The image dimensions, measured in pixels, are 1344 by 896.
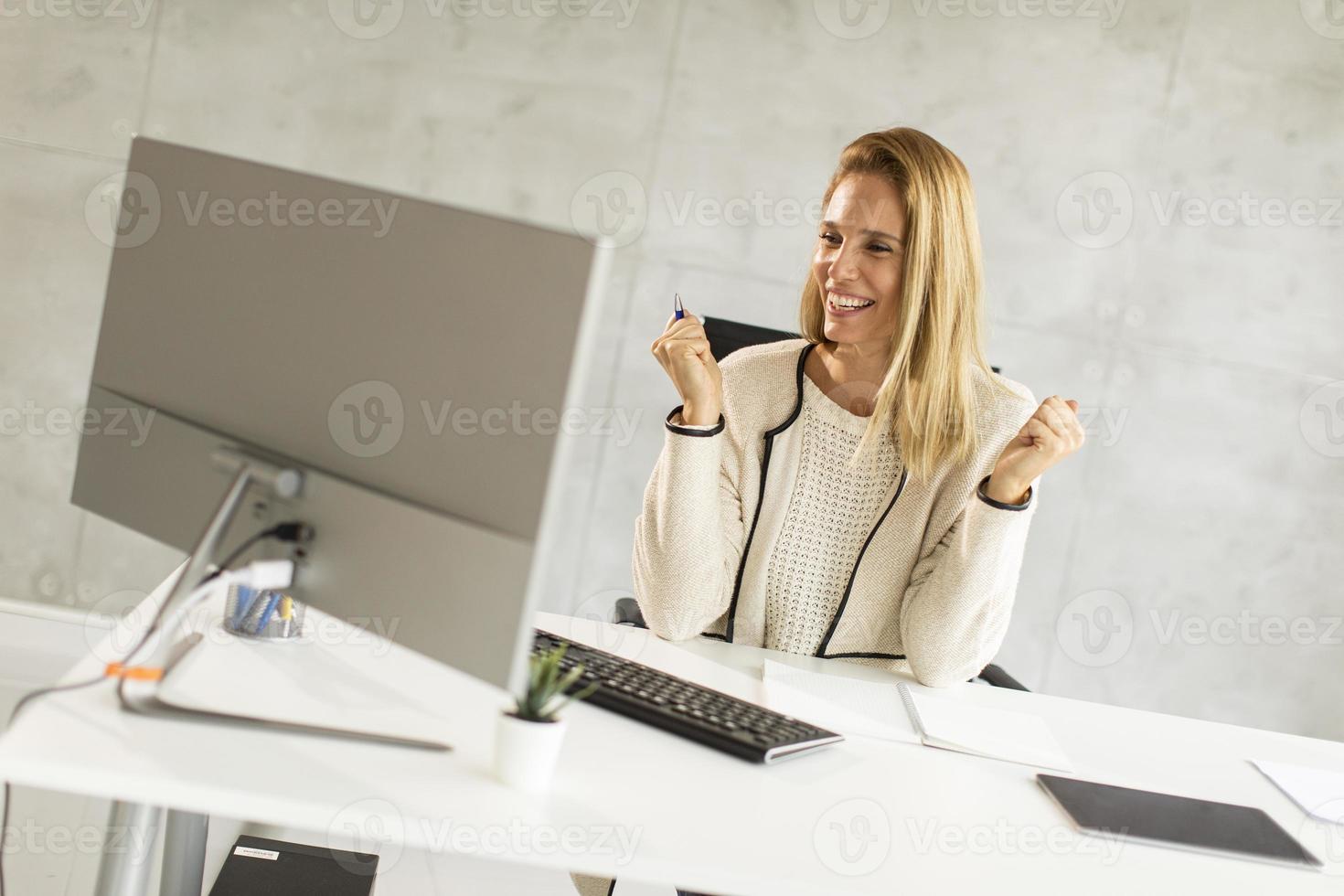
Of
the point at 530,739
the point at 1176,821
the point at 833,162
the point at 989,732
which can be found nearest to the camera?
the point at 530,739

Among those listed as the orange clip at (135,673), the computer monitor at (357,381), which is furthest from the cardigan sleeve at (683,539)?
the orange clip at (135,673)

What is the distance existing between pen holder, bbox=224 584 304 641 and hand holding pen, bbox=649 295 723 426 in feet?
2.17

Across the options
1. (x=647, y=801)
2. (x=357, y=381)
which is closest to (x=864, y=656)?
(x=647, y=801)

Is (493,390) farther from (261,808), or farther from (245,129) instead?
(245,129)

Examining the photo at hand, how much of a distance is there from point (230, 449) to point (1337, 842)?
1.28m

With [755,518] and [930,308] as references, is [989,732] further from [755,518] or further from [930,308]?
[930,308]

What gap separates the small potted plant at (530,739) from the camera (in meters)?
1.00

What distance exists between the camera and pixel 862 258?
1.88 meters

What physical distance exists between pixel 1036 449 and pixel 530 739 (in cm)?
90

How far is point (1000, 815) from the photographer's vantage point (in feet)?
3.83

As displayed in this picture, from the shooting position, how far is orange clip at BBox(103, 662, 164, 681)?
1047 millimetres

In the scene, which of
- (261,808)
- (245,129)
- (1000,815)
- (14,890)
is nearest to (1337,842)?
(1000,815)

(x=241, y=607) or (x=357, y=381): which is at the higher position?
(x=357, y=381)

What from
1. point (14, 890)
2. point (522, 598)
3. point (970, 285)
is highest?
point (970, 285)
